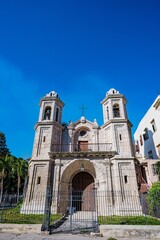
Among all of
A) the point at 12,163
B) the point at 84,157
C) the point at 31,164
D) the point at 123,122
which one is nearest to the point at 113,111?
the point at 123,122

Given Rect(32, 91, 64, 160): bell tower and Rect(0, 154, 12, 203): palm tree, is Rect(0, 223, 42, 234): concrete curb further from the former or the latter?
Rect(0, 154, 12, 203): palm tree

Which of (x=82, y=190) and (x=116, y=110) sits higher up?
(x=116, y=110)

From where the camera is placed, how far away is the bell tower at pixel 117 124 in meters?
16.4

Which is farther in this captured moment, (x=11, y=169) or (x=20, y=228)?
(x=11, y=169)

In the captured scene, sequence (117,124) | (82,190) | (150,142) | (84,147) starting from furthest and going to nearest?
(150,142), (84,147), (117,124), (82,190)

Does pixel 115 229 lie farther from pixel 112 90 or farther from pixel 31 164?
pixel 112 90

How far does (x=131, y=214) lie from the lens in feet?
42.7

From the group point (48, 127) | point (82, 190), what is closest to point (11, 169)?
point (48, 127)

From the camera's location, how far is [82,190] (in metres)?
16.5

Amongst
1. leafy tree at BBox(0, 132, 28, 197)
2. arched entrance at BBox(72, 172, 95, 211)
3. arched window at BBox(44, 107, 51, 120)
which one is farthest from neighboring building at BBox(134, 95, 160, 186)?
leafy tree at BBox(0, 132, 28, 197)

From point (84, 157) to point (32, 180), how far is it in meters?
5.58

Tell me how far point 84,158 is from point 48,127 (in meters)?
5.57

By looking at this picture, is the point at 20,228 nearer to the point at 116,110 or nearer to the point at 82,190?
the point at 82,190

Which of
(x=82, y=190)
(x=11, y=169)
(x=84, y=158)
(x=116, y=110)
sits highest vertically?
(x=116, y=110)
